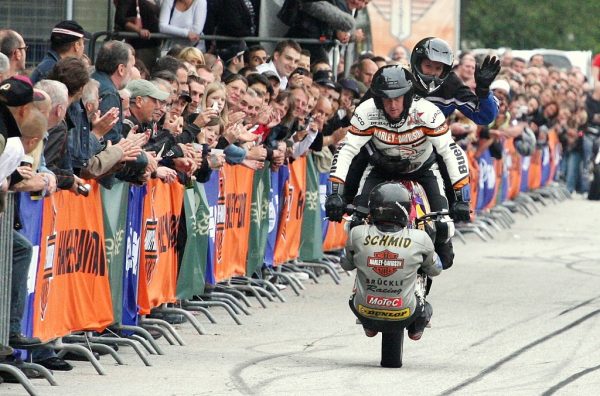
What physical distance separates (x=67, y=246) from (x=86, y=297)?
1.83 feet

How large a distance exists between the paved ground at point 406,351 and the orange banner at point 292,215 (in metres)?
0.43

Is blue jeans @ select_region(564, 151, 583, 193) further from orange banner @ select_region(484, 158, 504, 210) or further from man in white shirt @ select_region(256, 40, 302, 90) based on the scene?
man in white shirt @ select_region(256, 40, 302, 90)

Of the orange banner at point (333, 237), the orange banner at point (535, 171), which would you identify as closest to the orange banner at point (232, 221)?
the orange banner at point (333, 237)

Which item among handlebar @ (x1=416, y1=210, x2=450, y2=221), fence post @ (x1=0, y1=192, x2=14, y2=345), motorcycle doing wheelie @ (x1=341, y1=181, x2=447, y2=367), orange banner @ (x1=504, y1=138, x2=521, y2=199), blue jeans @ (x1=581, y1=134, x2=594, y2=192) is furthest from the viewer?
blue jeans @ (x1=581, y1=134, x2=594, y2=192)

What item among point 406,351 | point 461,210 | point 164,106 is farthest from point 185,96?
point 406,351

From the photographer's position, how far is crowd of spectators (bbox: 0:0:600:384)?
10.2 m

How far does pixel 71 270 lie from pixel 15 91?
5.82 ft

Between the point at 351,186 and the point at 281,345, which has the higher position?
the point at 351,186

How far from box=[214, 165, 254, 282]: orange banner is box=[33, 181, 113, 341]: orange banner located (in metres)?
3.10

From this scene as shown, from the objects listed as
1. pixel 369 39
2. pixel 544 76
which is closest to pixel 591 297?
pixel 369 39

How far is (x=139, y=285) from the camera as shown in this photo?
12.7m

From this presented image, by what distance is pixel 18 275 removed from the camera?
1012 centimetres

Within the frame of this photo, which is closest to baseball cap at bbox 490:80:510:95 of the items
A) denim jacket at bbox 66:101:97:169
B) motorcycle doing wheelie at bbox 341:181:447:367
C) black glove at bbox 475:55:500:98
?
black glove at bbox 475:55:500:98

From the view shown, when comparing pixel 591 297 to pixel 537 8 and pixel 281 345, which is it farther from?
pixel 537 8
